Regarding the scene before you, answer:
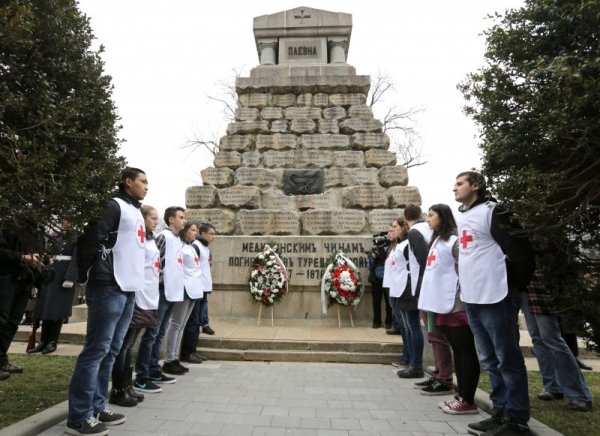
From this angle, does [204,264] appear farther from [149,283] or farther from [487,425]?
[487,425]

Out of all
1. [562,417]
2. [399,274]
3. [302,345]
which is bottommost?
[562,417]

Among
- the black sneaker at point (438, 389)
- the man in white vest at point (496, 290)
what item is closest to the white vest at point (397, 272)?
the black sneaker at point (438, 389)

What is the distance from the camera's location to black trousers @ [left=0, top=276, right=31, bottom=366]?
5.05m

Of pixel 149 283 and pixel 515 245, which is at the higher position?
pixel 515 245

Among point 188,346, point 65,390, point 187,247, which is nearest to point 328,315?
point 188,346

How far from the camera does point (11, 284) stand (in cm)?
510

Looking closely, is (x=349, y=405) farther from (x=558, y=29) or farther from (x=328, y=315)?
(x=328, y=315)

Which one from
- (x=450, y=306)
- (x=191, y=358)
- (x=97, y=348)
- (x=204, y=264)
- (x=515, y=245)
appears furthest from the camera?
(x=204, y=264)

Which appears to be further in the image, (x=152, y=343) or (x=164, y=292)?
(x=164, y=292)

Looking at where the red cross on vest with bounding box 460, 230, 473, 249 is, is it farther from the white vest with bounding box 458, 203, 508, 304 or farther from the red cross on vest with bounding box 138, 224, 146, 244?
the red cross on vest with bounding box 138, 224, 146, 244

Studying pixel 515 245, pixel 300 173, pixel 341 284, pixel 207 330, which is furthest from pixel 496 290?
pixel 300 173

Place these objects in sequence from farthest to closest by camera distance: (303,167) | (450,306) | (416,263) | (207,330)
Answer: (303,167) < (207,330) < (416,263) < (450,306)

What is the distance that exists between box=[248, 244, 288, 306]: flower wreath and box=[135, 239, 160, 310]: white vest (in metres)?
4.02

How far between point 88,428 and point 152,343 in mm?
1461
